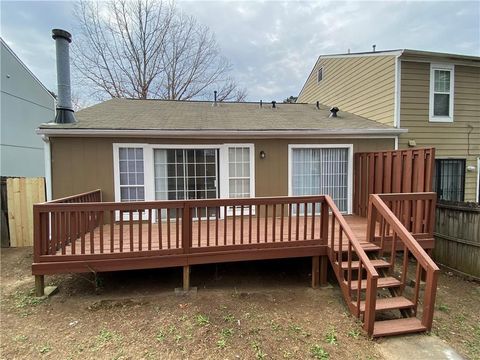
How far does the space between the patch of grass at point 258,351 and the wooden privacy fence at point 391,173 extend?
4.01 metres

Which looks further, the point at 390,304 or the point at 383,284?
the point at 383,284

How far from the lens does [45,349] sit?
9.73 feet

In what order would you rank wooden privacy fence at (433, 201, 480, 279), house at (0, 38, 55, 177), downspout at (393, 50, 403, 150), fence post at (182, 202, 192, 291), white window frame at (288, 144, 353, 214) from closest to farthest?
fence post at (182, 202, 192, 291)
wooden privacy fence at (433, 201, 480, 279)
white window frame at (288, 144, 353, 214)
downspout at (393, 50, 403, 150)
house at (0, 38, 55, 177)

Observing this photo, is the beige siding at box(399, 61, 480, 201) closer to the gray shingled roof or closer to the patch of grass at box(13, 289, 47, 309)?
the gray shingled roof

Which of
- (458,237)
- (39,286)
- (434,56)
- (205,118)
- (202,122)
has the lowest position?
(39,286)

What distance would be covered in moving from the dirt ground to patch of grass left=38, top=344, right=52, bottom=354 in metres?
0.01

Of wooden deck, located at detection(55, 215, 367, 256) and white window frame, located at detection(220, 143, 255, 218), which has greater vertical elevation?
white window frame, located at detection(220, 143, 255, 218)

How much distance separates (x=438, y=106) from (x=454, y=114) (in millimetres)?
526

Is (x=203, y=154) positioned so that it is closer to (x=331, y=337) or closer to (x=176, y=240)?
(x=176, y=240)

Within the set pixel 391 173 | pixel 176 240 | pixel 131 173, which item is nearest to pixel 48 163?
pixel 131 173

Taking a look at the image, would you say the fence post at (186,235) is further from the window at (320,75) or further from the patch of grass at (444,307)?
the window at (320,75)

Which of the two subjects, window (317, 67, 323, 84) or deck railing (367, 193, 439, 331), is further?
window (317, 67, 323, 84)

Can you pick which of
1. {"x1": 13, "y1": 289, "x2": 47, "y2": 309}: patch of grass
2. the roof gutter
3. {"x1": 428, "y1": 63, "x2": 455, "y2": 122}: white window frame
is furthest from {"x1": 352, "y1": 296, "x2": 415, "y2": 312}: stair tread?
{"x1": 428, "y1": 63, "x2": 455, "y2": 122}: white window frame

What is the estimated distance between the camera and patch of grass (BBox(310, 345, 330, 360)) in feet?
9.34
